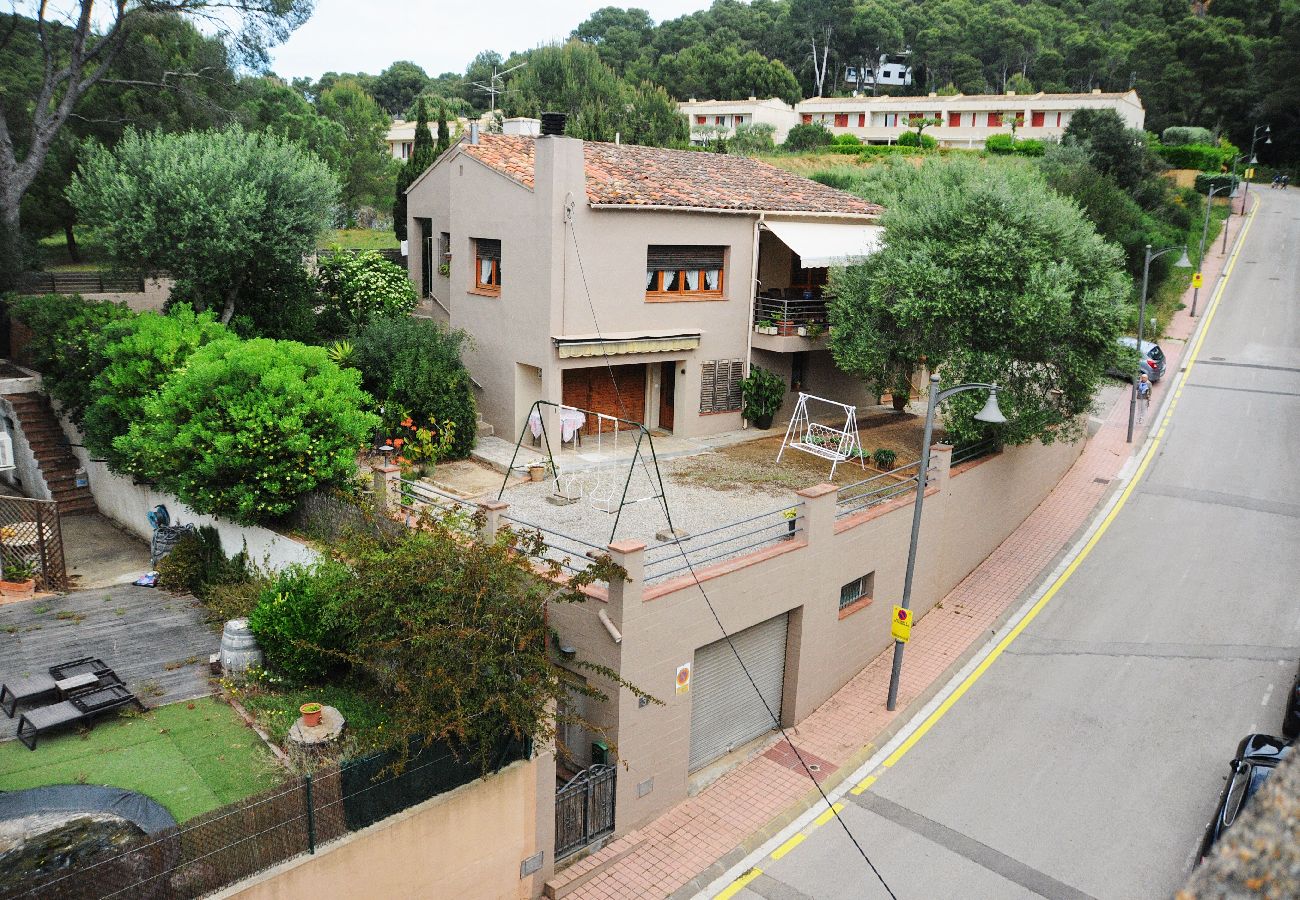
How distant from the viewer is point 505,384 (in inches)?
947

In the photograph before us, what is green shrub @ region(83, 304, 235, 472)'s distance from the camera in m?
19.7

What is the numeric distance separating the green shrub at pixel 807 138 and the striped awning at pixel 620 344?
58.2 meters

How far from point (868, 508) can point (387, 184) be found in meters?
52.1

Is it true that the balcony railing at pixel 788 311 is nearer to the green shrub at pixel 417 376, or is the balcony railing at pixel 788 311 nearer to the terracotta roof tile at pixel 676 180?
the terracotta roof tile at pixel 676 180

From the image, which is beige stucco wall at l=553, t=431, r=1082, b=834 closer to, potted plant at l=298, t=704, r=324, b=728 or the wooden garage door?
potted plant at l=298, t=704, r=324, b=728

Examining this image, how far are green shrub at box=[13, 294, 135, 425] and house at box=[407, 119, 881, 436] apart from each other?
27.9ft

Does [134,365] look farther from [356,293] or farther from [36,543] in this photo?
[356,293]

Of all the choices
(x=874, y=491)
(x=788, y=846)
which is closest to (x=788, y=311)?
(x=874, y=491)

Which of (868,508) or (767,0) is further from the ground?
(767,0)

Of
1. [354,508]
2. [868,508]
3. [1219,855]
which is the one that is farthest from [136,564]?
[1219,855]

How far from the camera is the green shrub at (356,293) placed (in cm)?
2703

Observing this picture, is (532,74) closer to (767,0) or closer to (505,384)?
(505,384)

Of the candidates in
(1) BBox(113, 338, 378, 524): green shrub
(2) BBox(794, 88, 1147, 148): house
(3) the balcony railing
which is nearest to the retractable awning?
(3) the balcony railing

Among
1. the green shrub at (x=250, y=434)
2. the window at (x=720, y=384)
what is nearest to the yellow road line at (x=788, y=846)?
the green shrub at (x=250, y=434)
